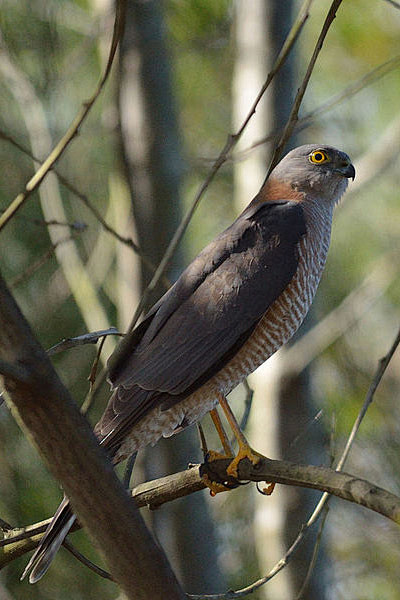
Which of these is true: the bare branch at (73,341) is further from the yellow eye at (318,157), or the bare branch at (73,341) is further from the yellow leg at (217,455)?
the yellow eye at (318,157)

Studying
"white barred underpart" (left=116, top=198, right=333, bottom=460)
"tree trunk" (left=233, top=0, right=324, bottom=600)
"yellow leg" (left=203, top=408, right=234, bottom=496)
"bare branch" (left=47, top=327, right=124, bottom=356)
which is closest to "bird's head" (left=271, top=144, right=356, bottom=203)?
"white barred underpart" (left=116, top=198, right=333, bottom=460)

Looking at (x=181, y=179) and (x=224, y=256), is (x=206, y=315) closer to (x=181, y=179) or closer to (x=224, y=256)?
(x=224, y=256)

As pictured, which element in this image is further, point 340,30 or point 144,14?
point 340,30

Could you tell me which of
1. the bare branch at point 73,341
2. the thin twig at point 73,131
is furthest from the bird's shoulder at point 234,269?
the thin twig at point 73,131

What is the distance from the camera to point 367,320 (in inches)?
328

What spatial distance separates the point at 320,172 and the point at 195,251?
467 cm

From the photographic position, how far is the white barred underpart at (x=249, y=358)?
11.3 feet

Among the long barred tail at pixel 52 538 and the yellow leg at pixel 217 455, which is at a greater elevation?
the yellow leg at pixel 217 455

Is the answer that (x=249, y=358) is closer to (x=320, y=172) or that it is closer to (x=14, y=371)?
(x=320, y=172)

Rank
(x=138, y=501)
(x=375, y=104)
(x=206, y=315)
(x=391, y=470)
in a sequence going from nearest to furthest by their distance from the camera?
(x=138, y=501)
(x=206, y=315)
(x=391, y=470)
(x=375, y=104)

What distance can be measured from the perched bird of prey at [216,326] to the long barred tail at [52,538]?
17.8 inches

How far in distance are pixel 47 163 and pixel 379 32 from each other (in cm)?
641

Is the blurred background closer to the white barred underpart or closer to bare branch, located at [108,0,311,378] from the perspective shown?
the white barred underpart

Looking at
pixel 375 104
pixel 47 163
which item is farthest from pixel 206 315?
pixel 375 104
